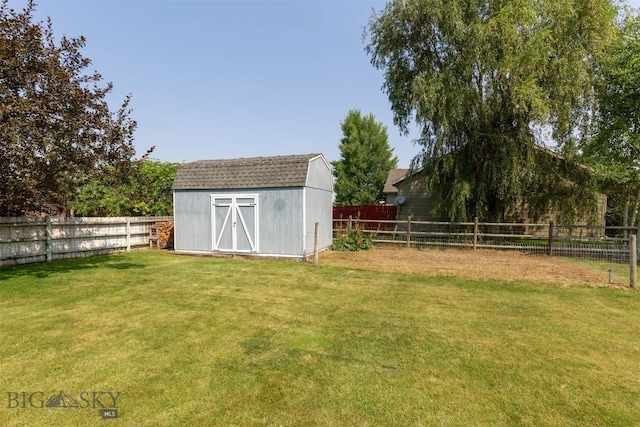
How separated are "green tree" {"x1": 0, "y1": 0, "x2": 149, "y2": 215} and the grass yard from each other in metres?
2.49

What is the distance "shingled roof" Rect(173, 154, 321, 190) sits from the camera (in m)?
10.3

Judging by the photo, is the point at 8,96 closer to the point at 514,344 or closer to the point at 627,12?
the point at 514,344

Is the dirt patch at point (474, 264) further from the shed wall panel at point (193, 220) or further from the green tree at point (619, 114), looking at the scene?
the green tree at point (619, 114)

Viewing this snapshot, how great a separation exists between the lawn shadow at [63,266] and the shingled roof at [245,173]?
3142 mm

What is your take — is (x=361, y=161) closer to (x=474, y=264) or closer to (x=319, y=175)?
(x=319, y=175)

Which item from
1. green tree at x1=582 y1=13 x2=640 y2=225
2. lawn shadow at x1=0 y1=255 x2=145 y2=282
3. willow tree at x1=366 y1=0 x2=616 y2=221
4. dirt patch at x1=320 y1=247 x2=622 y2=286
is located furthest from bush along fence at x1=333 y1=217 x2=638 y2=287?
lawn shadow at x1=0 y1=255 x2=145 y2=282

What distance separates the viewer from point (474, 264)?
31.0 feet

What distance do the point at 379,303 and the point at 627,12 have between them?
1638 centimetres

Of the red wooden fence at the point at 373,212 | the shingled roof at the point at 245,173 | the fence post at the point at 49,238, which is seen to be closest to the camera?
the fence post at the point at 49,238

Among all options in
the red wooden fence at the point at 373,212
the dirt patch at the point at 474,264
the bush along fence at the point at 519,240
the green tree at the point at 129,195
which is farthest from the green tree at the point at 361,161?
the dirt patch at the point at 474,264

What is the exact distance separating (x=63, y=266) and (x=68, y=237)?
5.58 ft

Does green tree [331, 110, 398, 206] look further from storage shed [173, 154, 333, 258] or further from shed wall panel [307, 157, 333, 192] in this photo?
storage shed [173, 154, 333, 258]

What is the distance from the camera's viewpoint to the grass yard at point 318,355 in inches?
104

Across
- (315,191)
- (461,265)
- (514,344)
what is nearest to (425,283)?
(461,265)
